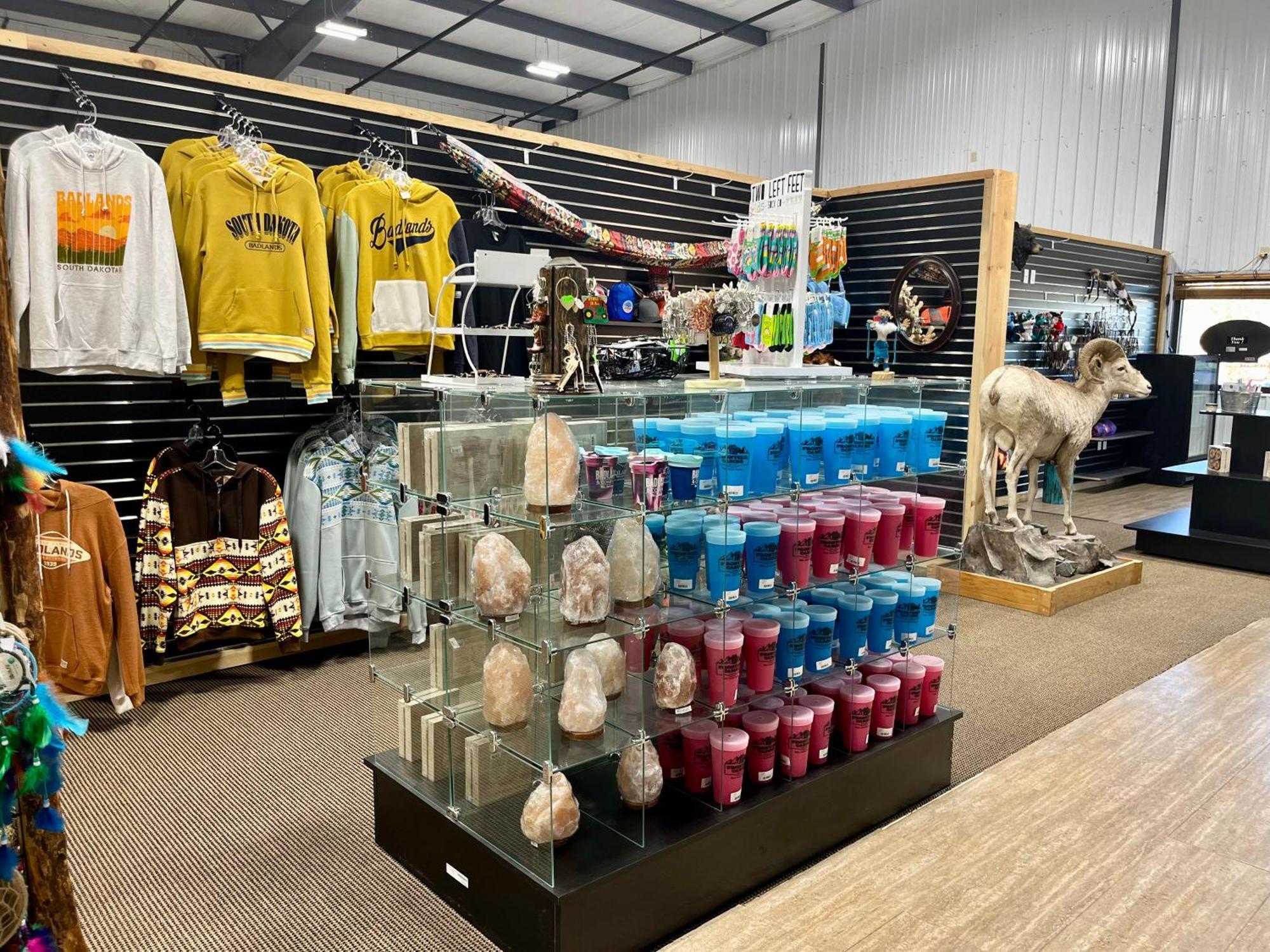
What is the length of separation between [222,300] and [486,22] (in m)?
8.72

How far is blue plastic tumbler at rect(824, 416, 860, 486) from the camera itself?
2.62 metres

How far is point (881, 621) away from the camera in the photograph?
2.79m

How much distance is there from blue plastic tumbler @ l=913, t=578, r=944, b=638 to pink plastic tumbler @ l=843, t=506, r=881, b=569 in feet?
0.98

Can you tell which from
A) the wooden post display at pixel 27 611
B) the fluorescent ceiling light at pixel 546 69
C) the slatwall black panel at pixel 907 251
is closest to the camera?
the wooden post display at pixel 27 611

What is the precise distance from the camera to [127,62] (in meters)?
3.70

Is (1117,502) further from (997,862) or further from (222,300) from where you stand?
(222,300)

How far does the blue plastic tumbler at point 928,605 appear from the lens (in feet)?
9.54

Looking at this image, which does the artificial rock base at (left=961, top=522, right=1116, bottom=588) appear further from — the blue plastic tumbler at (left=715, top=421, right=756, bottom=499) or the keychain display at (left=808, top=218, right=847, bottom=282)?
the blue plastic tumbler at (left=715, top=421, right=756, bottom=499)

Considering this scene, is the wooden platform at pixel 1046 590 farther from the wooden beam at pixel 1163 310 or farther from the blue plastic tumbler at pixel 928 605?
the wooden beam at pixel 1163 310

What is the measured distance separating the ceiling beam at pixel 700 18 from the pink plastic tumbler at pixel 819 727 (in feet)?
30.4

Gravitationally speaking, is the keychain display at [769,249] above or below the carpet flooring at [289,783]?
above

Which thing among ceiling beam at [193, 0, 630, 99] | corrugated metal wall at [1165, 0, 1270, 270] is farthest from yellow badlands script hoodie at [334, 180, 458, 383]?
corrugated metal wall at [1165, 0, 1270, 270]

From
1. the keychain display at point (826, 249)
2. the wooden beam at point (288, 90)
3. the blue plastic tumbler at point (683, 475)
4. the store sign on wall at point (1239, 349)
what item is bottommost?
the blue plastic tumbler at point (683, 475)

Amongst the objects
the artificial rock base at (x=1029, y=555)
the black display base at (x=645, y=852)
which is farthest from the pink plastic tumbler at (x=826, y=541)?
the artificial rock base at (x=1029, y=555)
